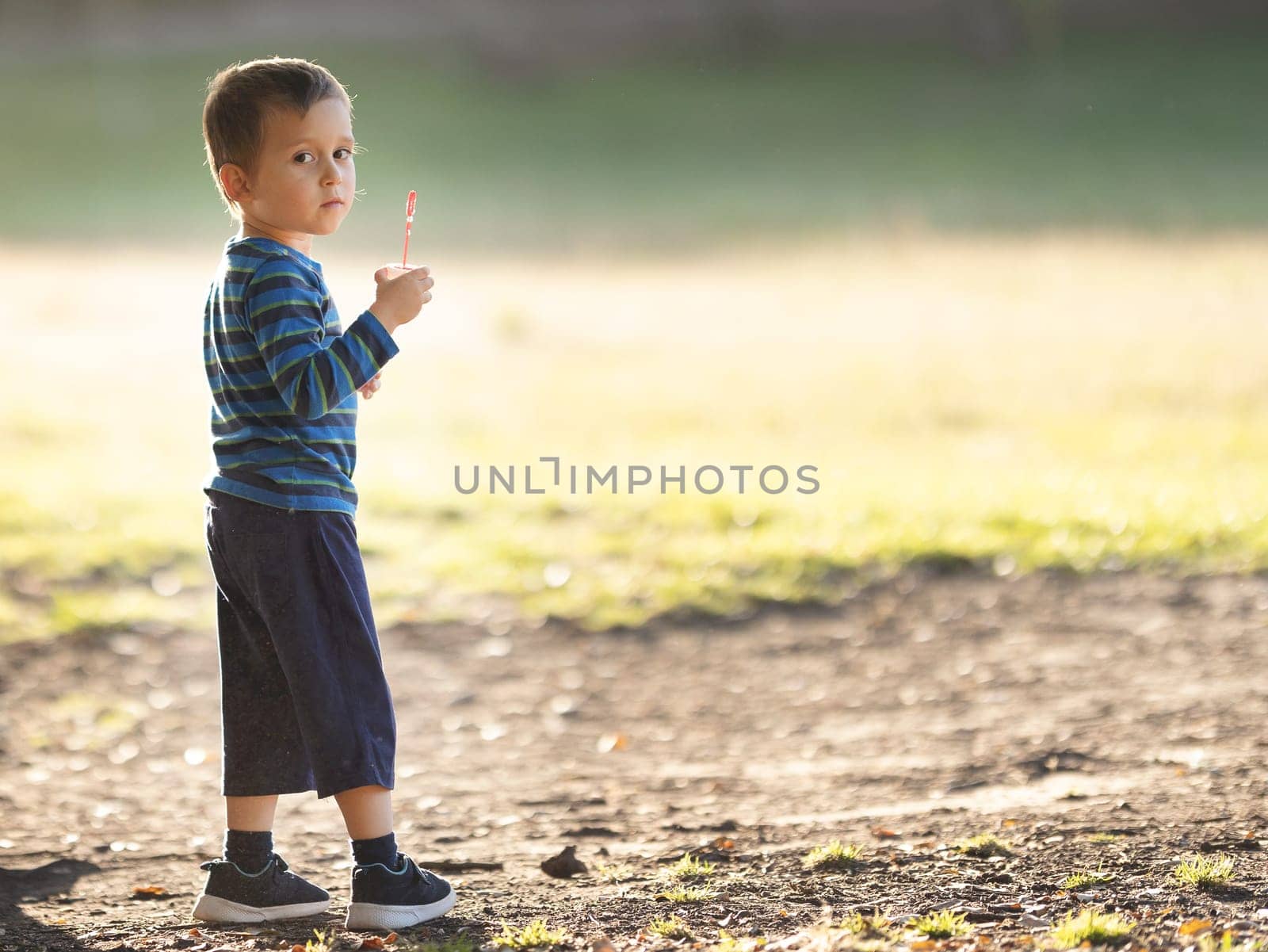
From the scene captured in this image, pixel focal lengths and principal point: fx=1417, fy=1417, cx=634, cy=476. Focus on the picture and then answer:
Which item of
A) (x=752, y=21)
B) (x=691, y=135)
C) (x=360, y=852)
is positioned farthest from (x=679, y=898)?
(x=752, y=21)

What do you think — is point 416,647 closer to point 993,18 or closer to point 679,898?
point 679,898

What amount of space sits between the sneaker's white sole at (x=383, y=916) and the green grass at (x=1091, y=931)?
113 centimetres

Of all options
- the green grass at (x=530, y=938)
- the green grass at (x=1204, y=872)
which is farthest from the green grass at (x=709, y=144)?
the green grass at (x=530, y=938)

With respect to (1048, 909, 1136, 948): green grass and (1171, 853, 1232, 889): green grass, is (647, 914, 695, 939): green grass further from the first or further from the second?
(1171, 853, 1232, 889): green grass

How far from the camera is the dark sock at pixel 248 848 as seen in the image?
267 centimetres

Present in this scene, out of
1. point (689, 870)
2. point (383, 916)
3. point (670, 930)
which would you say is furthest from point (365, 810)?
point (689, 870)

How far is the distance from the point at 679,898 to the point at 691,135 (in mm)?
9254

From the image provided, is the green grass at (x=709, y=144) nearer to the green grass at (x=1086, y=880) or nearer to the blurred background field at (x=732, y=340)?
the blurred background field at (x=732, y=340)

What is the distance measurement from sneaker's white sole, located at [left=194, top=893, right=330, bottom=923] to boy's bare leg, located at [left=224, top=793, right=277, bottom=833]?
0.48 feet

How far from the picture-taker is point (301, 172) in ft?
7.91

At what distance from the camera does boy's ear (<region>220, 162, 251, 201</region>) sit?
96.2 inches

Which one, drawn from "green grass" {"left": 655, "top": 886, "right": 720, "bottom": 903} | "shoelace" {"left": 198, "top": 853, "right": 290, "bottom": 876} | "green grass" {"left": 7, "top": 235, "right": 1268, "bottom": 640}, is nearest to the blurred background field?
"green grass" {"left": 7, "top": 235, "right": 1268, "bottom": 640}

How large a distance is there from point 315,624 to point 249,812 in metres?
0.43

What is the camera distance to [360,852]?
2.58 metres
